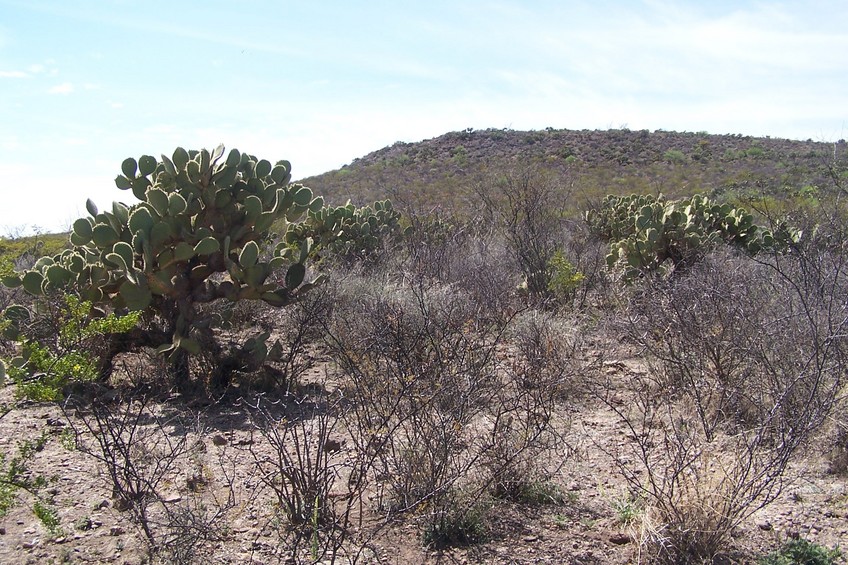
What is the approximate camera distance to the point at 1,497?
10.0 feet

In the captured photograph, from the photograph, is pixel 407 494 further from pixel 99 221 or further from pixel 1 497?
pixel 99 221

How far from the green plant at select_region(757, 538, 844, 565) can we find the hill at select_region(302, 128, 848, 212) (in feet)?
70.9

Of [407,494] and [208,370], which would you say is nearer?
[407,494]

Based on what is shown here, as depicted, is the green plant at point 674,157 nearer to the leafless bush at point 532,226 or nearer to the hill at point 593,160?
the hill at point 593,160

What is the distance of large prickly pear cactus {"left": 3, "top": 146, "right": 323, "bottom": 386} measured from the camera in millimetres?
5949

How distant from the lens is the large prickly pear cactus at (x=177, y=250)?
5949 mm

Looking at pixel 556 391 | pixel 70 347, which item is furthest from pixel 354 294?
pixel 70 347

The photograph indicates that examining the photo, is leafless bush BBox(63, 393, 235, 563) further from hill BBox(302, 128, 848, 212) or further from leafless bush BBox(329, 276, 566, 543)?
hill BBox(302, 128, 848, 212)

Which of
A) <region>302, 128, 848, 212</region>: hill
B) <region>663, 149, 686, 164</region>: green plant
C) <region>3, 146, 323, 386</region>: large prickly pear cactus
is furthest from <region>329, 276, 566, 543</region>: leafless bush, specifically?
<region>663, 149, 686, 164</region>: green plant

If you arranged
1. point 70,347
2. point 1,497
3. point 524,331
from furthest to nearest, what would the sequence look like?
point 524,331 → point 70,347 → point 1,497

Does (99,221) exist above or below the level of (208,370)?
above

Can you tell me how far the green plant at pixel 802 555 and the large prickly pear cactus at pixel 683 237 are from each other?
5412mm

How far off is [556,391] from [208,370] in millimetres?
2903

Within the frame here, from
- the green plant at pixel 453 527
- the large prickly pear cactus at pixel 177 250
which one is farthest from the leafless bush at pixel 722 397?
the large prickly pear cactus at pixel 177 250
